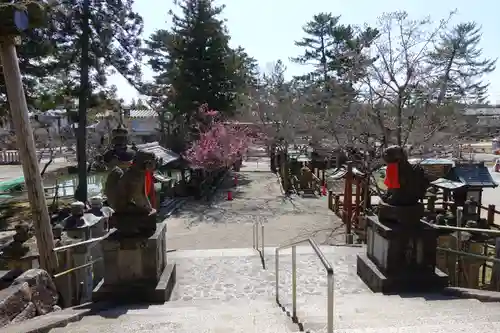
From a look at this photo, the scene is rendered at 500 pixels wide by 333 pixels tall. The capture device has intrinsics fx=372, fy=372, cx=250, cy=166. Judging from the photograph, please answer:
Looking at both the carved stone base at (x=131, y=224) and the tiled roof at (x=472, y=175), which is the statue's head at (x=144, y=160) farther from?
the tiled roof at (x=472, y=175)

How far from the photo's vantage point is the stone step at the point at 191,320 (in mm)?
4059

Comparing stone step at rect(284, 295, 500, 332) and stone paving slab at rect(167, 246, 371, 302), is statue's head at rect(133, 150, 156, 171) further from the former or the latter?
stone step at rect(284, 295, 500, 332)

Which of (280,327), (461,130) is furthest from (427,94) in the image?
(280,327)

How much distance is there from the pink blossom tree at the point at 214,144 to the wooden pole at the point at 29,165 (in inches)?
716

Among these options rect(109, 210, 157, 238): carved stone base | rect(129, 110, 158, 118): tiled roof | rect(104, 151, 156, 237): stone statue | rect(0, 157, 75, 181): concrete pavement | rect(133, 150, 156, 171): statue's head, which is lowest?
rect(0, 157, 75, 181): concrete pavement

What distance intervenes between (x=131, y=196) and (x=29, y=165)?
5.85 ft

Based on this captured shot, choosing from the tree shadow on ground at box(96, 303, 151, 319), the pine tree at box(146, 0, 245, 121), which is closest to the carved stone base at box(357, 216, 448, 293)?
the tree shadow on ground at box(96, 303, 151, 319)

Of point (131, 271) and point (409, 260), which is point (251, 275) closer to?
point (131, 271)

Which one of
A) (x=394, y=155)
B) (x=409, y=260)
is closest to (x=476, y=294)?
(x=409, y=260)

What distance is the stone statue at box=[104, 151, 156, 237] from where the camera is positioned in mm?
6117

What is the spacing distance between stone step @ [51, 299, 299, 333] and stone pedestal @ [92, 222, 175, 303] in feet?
1.13

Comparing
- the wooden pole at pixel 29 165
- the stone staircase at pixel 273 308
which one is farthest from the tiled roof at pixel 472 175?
the wooden pole at pixel 29 165

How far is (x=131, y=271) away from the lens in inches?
244

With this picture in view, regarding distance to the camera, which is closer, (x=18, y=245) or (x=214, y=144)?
(x=18, y=245)
